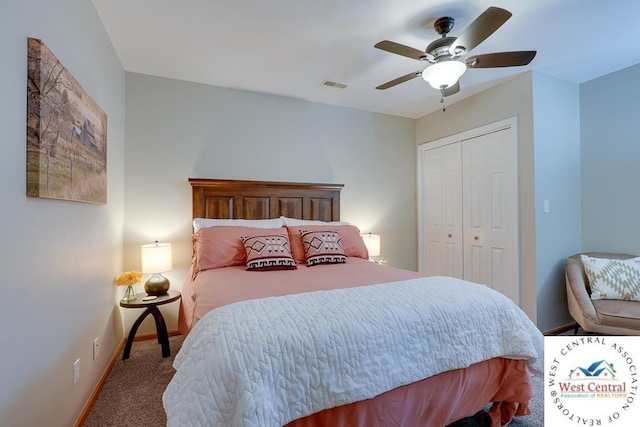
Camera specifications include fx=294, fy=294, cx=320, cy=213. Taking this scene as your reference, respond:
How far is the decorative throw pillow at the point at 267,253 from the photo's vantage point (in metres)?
2.25

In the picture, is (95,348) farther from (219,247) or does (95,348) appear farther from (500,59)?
(500,59)

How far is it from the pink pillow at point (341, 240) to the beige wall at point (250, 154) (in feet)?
2.47

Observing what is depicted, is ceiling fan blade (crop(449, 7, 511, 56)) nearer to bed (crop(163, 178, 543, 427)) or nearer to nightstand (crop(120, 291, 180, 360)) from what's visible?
bed (crop(163, 178, 543, 427))

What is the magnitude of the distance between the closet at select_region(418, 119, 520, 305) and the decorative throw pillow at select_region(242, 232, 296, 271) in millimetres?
2176

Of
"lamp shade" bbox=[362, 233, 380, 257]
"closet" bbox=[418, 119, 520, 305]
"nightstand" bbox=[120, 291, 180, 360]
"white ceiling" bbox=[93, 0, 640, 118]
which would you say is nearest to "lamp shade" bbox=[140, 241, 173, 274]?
"nightstand" bbox=[120, 291, 180, 360]

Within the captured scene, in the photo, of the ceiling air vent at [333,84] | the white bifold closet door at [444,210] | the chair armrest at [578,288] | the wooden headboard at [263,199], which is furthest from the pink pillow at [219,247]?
the chair armrest at [578,288]

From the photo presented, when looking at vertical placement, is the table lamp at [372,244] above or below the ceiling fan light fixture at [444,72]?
below

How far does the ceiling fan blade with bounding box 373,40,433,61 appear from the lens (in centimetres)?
181

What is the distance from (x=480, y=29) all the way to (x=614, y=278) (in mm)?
2328

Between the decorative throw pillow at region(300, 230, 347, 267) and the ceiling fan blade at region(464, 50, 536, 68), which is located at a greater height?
the ceiling fan blade at region(464, 50, 536, 68)

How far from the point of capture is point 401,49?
1.87m

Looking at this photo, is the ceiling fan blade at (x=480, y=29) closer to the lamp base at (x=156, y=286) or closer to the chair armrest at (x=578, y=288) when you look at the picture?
the chair armrest at (x=578, y=288)

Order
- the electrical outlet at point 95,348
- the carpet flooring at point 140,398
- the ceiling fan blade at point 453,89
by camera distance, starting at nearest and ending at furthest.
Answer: the carpet flooring at point 140,398, the electrical outlet at point 95,348, the ceiling fan blade at point 453,89

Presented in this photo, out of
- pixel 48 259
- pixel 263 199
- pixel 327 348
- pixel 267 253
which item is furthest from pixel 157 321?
pixel 327 348
